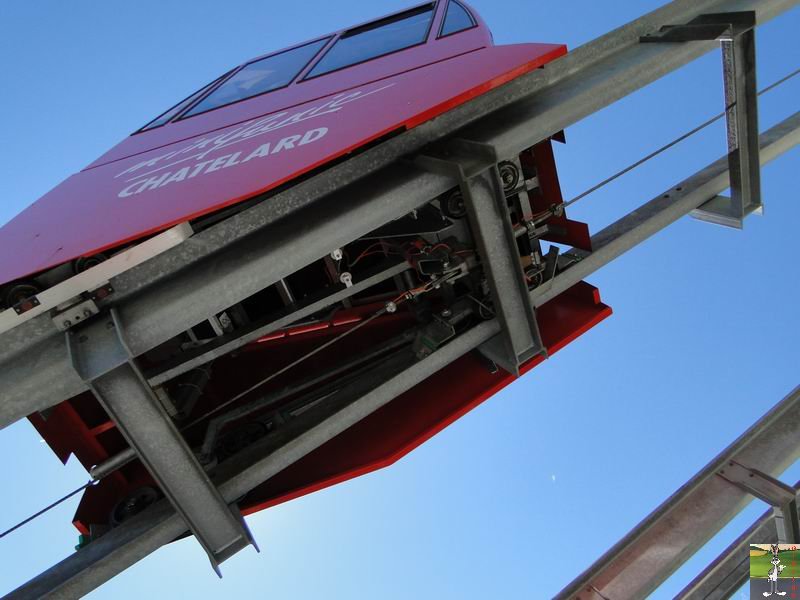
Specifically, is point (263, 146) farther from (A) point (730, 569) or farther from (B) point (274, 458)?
(A) point (730, 569)

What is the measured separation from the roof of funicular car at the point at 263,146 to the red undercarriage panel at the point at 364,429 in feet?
3.13

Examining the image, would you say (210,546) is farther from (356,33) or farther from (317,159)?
(356,33)

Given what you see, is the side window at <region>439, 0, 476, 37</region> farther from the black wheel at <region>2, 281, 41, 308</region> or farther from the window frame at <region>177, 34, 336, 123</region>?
the black wheel at <region>2, 281, 41, 308</region>

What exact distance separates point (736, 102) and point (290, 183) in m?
2.33

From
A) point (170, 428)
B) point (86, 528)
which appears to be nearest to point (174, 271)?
point (170, 428)

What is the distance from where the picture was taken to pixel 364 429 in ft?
10.2

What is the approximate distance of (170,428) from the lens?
2137mm

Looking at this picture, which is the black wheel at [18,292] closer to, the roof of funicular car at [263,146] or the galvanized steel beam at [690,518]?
the roof of funicular car at [263,146]

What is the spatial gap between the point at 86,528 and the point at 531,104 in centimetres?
275

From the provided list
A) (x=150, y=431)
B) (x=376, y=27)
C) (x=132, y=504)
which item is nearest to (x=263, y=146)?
(x=150, y=431)

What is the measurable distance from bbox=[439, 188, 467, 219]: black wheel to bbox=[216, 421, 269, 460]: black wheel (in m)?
1.40

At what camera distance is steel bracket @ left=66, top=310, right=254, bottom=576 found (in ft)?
6.34

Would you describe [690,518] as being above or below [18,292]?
below

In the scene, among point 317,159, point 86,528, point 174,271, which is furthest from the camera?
point 86,528
